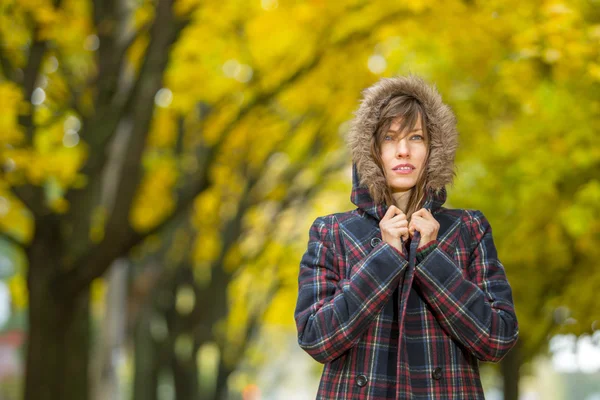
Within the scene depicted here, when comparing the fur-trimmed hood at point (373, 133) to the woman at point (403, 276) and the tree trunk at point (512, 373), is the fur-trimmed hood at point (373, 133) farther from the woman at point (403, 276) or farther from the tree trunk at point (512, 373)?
Result: the tree trunk at point (512, 373)

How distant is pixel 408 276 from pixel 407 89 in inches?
24.1

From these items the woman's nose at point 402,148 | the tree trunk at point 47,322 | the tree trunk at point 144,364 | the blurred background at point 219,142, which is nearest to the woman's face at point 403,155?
the woman's nose at point 402,148

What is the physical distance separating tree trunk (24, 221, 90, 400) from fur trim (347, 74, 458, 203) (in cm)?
691

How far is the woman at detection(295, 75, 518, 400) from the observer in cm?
258

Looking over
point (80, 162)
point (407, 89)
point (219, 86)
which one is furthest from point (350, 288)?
point (219, 86)

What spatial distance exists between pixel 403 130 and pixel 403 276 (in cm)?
46

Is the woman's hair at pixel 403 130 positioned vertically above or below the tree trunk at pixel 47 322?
below

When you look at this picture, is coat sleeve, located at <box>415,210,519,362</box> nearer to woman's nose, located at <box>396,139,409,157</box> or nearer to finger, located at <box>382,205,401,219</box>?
finger, located at <box>382,205,401,219</box>

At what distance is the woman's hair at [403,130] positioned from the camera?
9.00 ft

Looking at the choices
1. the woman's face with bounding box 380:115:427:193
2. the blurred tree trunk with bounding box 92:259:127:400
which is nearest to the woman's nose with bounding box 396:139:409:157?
the woman's face with bounding box 380:115:427:193

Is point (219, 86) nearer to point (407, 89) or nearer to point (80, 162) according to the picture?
point (80, 162)

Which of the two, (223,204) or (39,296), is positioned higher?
(223,204)

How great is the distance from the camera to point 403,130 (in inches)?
108

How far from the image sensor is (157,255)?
13.6 metres
